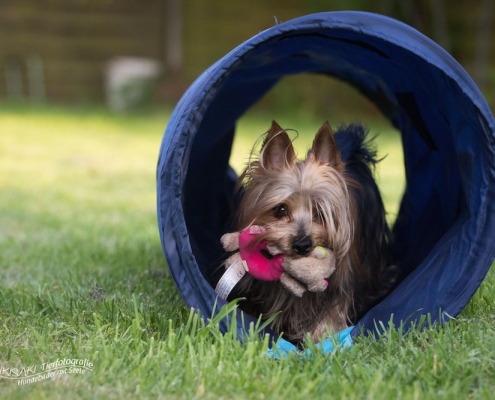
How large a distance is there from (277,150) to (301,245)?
539 mm

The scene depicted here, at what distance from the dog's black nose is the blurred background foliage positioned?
1017cm

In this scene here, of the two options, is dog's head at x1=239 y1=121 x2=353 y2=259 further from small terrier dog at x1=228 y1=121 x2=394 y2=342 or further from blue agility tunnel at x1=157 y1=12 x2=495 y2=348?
blue agility tunnel at x1=157 y1=12 x2=495 y2=348

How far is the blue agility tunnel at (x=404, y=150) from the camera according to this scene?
289 centimetres

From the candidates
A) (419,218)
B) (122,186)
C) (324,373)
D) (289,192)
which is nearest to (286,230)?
(289,192)

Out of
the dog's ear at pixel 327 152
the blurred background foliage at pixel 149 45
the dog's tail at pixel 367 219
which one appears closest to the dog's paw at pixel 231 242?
the dog's ear at pixel 327 152

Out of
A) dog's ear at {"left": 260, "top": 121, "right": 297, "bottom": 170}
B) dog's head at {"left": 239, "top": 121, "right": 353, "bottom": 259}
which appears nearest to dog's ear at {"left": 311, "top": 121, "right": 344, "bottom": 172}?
dog's head at {"left": 239, "top": 121, "right": 353, "bottom": 259}

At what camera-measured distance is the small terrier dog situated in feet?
10.1

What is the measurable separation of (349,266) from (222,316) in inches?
29.7

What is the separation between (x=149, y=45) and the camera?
44.0 feet

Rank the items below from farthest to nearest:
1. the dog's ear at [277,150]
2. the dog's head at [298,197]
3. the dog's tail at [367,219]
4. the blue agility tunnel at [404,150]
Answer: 1. the dog's tail at [367,219]
2. the dog's ear at [277,150]
3. the dog's head at [298,197]
4. the blue agility tunnel at [404,150]

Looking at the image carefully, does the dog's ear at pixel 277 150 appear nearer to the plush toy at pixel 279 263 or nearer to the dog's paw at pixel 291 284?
the plush toy at pixel 279 263

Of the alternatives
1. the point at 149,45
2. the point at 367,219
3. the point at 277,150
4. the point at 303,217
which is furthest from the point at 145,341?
the point at 149,45

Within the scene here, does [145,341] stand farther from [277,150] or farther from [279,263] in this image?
[277,150]

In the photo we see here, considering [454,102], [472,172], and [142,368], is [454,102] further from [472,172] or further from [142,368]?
[142,368]
